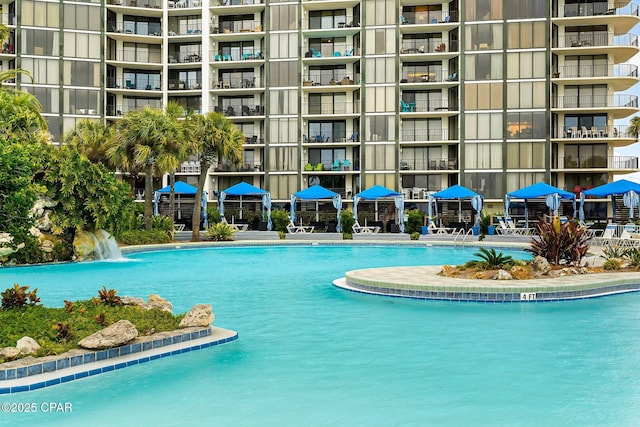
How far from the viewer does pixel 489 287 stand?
43.9 ft

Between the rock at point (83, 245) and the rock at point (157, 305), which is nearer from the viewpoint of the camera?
the rock at point (157, 305)

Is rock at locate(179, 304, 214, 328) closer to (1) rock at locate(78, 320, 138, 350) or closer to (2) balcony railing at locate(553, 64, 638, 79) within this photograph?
(1) rock at locate(78, 320, 138, 350)

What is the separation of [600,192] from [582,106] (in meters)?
13.4

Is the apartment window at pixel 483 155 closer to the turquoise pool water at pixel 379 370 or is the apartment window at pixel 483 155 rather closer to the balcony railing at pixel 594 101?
the balcony railing at pixel 594 101

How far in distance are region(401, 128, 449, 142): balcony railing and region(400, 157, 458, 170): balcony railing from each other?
4.77 ft

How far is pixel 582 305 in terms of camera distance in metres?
13.1

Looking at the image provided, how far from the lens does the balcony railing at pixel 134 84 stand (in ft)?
163

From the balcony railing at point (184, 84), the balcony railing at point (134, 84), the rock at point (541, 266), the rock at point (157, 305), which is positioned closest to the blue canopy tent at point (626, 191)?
the rock at point (541, 266)

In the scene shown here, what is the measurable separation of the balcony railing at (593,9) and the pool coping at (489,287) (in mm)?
34741

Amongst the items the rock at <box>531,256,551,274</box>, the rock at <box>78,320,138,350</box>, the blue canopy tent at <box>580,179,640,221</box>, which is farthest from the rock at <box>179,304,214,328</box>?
the blue canopy tent at <box>580,179,640,221</box>

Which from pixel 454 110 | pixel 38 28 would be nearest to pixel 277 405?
pixel 454 110

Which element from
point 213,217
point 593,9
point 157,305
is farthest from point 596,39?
point 157,305

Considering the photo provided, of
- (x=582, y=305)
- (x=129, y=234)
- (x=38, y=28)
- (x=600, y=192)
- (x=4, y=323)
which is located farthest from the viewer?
(x=38, y=28)

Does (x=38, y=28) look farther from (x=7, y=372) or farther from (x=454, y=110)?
(x=7, y=372)
